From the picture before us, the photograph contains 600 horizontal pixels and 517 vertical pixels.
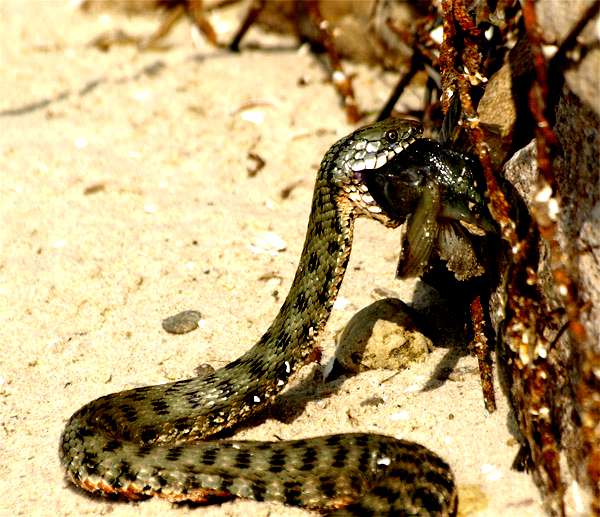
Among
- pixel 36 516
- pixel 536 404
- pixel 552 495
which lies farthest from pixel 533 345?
pixel 36 516

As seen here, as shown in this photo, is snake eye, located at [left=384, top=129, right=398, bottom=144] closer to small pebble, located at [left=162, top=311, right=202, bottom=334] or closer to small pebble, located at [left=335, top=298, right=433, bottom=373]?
small pebble, located at [left=335, top=298, right=433, bottom=373]

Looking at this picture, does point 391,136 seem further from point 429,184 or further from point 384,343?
point 384,343

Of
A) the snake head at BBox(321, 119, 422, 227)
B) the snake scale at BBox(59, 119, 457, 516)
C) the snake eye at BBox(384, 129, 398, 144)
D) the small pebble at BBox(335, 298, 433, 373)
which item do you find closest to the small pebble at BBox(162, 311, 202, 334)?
the snake scale at BBox(59, 119, 457, 516)

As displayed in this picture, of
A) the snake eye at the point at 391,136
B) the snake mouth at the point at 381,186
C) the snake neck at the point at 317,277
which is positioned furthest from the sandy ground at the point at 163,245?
the snake eye at the point at 391,136

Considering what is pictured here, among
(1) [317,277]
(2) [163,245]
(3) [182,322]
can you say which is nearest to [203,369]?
(3) [182,322]

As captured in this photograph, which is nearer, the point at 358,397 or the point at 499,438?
the point at 499,438

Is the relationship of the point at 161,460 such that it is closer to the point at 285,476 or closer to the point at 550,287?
the point at 285,476

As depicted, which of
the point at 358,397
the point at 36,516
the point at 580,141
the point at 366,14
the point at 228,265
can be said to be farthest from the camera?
the point at 366,14
